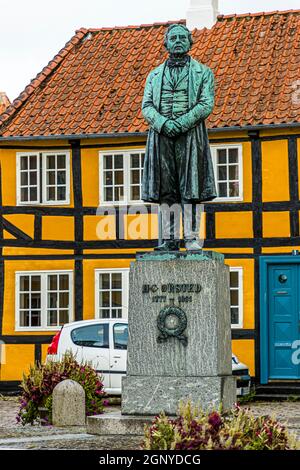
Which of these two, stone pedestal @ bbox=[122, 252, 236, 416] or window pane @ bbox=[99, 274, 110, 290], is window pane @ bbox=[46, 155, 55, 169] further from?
stone pedestal @ bbox=[122, 252, 236, 416]

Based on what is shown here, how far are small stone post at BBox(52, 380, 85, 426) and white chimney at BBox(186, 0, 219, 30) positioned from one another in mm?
13857

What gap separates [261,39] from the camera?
25812 mm

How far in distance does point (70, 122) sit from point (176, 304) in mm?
13001

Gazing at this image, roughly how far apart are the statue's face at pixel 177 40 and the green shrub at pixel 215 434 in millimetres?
4827

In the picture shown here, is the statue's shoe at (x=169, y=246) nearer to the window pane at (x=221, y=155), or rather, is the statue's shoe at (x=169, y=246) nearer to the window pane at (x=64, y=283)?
the window pane at (x=221, y=155)

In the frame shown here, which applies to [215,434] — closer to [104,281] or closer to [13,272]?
[104,281]

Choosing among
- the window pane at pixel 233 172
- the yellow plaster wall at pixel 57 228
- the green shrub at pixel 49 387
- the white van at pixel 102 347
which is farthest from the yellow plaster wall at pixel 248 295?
the green shrub at pixel 49 387

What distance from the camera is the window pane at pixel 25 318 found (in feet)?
81.3

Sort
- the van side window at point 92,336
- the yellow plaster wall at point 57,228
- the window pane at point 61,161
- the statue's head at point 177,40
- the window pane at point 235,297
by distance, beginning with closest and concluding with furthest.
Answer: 1. the statue's head at point 177,40
2. the van side window at point 92,336
3. the window pane at point 235,297
4. the yellow plaster wall at point 57,228
5. the window pane at point 61,161

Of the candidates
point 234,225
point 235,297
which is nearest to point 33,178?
point 234,225

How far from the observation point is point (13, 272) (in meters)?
24.7
